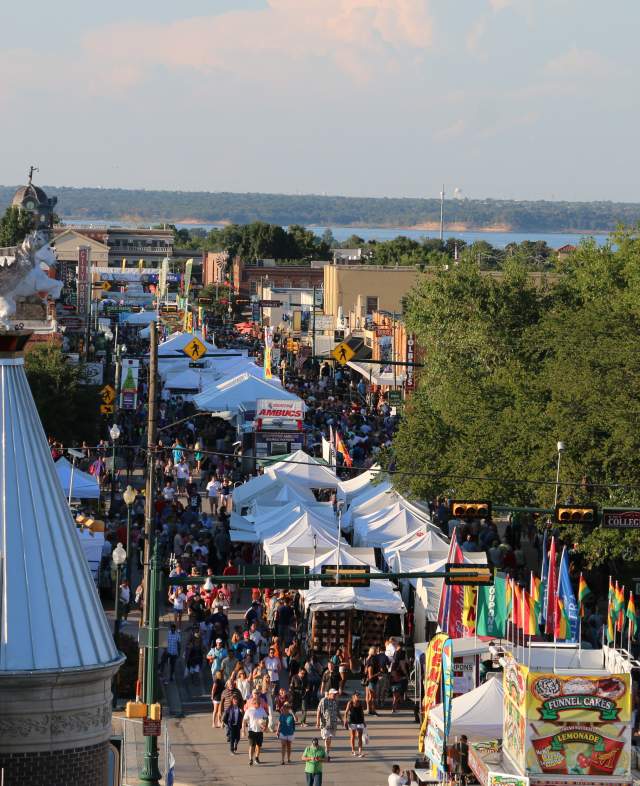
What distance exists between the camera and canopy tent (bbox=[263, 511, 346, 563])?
111 ft

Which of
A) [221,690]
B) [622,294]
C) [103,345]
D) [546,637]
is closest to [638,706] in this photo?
[546,637]

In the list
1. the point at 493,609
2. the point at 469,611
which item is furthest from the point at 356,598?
the point at 493,609

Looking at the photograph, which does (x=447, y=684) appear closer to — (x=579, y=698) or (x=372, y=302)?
(x=579, y=698)

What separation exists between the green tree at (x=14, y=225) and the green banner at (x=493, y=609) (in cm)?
13602

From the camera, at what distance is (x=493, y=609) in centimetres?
2717

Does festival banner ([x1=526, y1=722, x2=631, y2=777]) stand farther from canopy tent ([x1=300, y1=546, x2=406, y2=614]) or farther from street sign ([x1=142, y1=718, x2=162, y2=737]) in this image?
canopy tent ([x1=300, y1=546, x2=406, y2=614])

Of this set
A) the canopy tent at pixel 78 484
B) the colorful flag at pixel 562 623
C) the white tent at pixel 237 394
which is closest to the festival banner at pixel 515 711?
the colorful flag at pixel 562 623

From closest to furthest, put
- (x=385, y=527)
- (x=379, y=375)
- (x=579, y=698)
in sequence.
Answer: (x=579, y=698) < (x=385, y=527) < (x=379, y=375)

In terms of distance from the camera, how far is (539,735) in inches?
782

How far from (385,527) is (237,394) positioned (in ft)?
71.4

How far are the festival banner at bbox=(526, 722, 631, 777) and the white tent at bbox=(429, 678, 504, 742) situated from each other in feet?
7.74

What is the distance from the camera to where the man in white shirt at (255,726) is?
79.8 feet

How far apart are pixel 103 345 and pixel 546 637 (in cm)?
5335

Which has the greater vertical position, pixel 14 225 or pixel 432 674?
pixel 14 225
